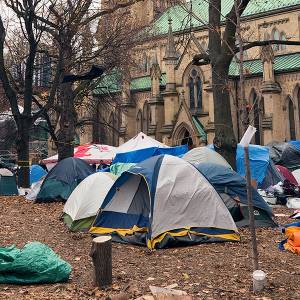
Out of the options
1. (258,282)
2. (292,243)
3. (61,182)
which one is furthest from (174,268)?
(61,182)

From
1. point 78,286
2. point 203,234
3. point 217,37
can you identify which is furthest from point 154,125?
point 78,286

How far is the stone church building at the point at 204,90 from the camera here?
2808 cm

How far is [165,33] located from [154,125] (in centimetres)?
972

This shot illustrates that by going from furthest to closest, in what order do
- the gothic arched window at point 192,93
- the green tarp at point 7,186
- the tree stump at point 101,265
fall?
1. the gothic arched window at point 192,93
2. the green tarp at point 7,186
3. the tree stump at point 101,265

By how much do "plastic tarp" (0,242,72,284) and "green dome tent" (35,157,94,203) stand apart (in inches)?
339

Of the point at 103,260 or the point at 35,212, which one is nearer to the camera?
the point at 103,260

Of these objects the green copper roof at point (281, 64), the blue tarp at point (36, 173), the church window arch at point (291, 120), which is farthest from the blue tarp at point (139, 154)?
the green copper roof at point (281, 64)

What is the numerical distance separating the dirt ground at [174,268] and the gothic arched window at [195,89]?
22532 millimetres

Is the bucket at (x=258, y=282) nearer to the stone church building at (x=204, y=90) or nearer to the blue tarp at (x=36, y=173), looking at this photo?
the blue tarp at (x=36, y=173)

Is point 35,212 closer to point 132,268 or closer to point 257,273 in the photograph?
point 132,268

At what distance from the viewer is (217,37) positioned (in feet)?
40.8

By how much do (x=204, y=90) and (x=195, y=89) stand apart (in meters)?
1.43

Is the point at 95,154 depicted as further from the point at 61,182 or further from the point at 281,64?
the point at 281,64

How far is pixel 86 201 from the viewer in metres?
9.95
